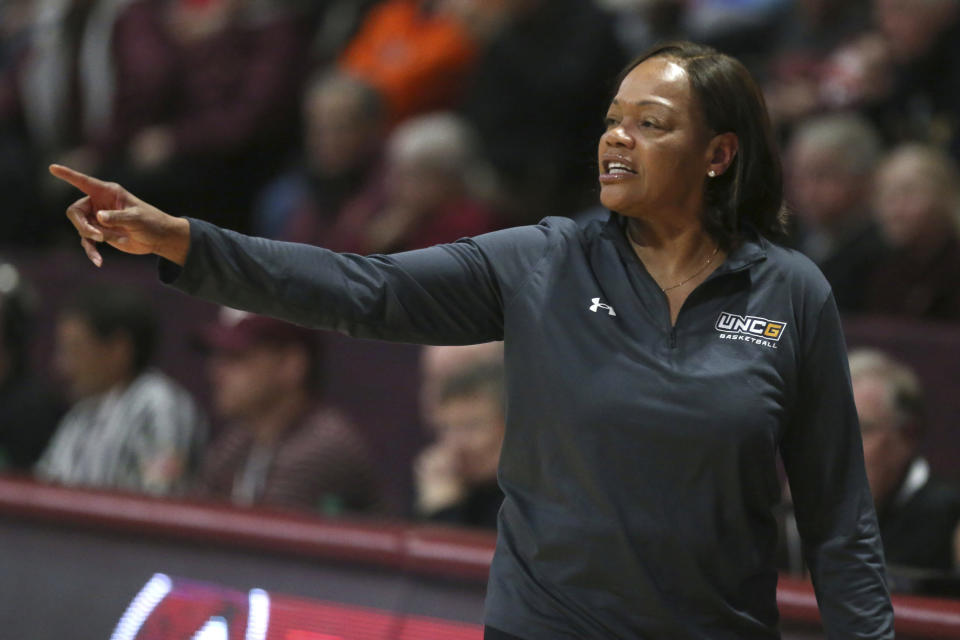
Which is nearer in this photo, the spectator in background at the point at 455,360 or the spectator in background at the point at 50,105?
the spectator in background at the point at 455,360

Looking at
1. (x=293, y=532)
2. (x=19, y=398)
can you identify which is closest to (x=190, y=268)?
(x=293, y=532)

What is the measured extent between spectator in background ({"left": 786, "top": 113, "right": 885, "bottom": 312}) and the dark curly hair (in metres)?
2.88

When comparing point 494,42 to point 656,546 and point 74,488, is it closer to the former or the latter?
point 74,488

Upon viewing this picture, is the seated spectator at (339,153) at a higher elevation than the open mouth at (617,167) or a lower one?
lower

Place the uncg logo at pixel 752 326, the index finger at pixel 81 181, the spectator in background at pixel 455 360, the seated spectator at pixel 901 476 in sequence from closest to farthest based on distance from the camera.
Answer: the index finger at pixel 81 181
the uncg logo at pixel 752 326
the seated spectator at pixel 901 476
the spectator in background at pixel 455 360

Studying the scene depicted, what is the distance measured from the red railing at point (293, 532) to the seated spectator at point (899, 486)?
0.62m

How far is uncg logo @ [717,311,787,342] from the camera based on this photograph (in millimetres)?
2230

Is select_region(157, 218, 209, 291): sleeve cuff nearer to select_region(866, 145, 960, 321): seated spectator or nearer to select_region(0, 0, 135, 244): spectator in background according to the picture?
select_region(866, 145, 960, 321): seated spectator

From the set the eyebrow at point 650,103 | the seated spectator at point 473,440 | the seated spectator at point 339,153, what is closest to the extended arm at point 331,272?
the eyebrow at point 650,103

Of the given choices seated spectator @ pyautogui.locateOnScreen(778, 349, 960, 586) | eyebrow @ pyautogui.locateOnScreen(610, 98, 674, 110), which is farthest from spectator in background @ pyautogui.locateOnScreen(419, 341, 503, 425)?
eyebrow @ pyautogui.locateOnScreen(610, 98, 674, 110)

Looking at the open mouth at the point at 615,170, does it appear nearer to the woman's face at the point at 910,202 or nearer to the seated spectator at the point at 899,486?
the seated spectator at the point at 899,486

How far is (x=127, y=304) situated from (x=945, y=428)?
9.24 ft

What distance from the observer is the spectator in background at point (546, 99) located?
6090mm

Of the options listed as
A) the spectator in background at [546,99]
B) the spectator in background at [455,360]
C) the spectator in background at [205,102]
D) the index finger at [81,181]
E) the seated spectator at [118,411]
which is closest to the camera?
the index finger at [81,181]
